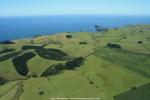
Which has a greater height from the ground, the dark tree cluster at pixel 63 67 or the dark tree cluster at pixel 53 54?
the dark tree cluster at pixel 63 67

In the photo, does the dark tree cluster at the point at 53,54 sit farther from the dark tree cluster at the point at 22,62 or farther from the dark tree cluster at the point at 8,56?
the dark tree cluster at the point at 8,56

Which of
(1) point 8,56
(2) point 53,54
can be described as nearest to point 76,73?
(2) point 53,54

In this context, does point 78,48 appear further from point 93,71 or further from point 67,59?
point 93,71

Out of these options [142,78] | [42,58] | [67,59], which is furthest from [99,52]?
[142,78]

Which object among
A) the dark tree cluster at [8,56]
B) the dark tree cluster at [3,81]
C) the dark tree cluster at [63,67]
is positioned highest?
the dark tree cluster at [63,67]

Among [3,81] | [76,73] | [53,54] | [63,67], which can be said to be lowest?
[3,81]

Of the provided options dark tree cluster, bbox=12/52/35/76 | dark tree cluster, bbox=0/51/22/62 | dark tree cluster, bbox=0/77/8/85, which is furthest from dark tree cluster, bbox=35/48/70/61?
dark tree cluster, bbox=0/77/8/85

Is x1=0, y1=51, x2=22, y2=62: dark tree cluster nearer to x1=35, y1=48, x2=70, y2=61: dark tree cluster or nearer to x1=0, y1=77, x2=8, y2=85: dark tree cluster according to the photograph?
x1=35, y1=48, x2=70, y2=61: dark tree cluster

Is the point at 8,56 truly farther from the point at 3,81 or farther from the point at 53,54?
the point at 3,81

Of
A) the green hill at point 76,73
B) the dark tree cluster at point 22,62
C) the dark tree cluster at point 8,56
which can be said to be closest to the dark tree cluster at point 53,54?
the green hill at point 76,73
